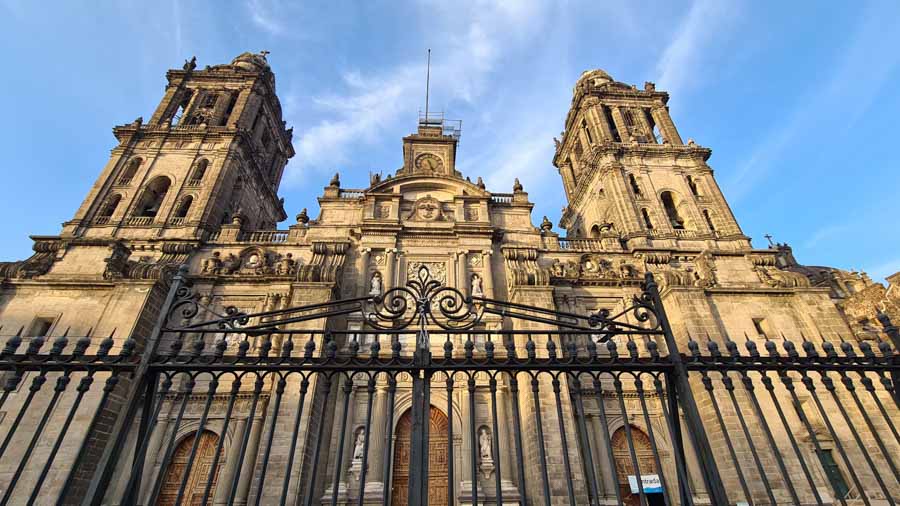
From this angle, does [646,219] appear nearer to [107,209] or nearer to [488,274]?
[488,274]

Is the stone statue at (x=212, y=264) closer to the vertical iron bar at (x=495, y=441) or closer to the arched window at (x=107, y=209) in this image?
the arched window at (x=107, y=209)

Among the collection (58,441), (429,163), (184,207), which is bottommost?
(58,441)

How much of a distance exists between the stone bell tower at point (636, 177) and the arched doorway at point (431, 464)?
39.9 ft

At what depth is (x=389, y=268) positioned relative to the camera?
17.5 metres

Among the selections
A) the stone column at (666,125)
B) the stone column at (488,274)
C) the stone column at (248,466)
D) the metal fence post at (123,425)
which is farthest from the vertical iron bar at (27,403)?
the stone column at (666,125)

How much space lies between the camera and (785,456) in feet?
44.6

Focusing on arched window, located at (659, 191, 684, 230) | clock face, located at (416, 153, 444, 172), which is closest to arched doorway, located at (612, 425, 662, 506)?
arched window, located at (659, 191, 684, 230)

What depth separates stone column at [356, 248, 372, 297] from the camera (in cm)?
1680

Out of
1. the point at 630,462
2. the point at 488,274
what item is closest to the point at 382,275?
the point at 488,274

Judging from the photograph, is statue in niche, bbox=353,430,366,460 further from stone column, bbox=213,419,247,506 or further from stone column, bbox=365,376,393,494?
stone column, bbox=213,419,247,506

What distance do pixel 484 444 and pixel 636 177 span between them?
17263 mm

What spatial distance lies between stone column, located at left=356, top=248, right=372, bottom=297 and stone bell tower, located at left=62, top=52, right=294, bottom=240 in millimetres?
6925

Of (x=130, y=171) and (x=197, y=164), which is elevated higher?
(x=197, y=164)

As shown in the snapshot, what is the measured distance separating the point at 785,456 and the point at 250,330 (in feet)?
54.1
